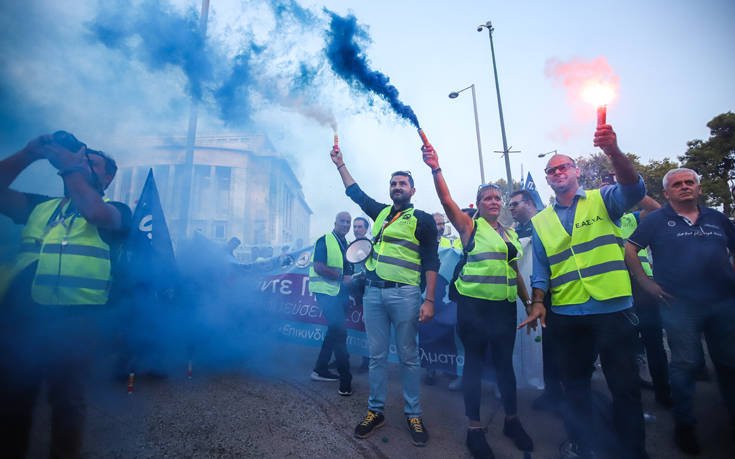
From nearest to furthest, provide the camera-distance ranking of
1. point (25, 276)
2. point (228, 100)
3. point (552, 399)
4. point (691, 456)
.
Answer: point (25, 276), point (691, 456), point (552, 399), point (228, 100)

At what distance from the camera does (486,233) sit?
122 inches

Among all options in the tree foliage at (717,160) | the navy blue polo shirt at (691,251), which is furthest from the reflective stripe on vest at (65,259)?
the tree foliage at (717,160)

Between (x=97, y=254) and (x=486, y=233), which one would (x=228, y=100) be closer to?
(x=97, y=254)

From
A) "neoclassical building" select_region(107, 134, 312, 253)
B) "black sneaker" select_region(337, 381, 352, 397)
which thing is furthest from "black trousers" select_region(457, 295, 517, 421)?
"neoclassical building" select_region(107, 134, 312, 253)

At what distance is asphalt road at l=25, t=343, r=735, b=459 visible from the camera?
261 cm

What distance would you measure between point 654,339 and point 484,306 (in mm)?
2268

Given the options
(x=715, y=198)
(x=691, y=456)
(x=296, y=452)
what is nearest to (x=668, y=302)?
(x=691, y=456)

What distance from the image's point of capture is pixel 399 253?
3.09m

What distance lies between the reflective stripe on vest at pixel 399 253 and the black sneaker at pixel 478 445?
1310 millimetres

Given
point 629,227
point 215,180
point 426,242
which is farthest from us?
point 215,180

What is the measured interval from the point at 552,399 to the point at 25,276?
15.1 feet

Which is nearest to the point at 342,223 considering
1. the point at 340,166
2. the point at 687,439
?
the point at 340,166

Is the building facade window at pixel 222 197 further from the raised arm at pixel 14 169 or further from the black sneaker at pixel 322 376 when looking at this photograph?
the raised arm at pixel 14 169

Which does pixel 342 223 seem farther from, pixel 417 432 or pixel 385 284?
pixel 417 432
